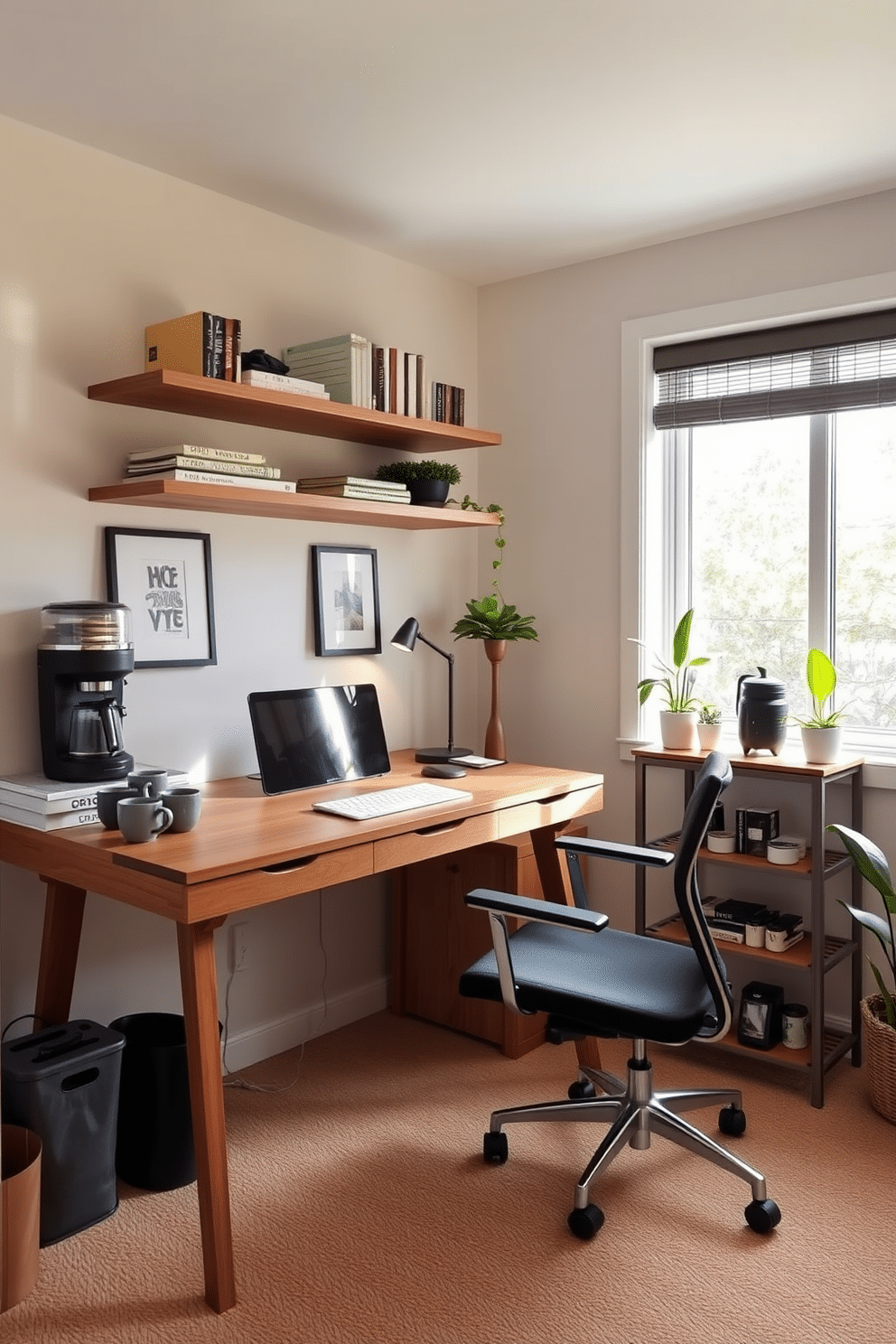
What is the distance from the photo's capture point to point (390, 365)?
2.94 m

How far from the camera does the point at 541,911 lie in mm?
2135

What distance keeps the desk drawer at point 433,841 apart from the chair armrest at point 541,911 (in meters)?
0.22

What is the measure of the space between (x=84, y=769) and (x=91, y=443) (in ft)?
2.67

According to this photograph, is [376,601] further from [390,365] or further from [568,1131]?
[568,1131]

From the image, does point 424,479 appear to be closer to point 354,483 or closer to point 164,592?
point 354,483

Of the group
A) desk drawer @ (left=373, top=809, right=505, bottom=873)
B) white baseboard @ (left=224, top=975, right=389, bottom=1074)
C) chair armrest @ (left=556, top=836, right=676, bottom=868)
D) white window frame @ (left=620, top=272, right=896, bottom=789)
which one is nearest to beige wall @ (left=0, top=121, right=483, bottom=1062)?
white baseboard @ (left=224, top=975, right=389, bottom=1074)

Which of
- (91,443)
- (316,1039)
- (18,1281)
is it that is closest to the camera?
(18,1281)

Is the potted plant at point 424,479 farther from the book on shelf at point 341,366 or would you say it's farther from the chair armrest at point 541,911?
the chair armrest at point 541,911

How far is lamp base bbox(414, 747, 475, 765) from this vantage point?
3.23 m

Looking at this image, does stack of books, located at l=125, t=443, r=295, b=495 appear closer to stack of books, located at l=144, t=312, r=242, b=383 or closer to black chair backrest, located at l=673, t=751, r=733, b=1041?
stack of books, located at l=144, t=312, r=242, b=383

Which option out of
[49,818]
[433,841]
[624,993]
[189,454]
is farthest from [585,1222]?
[189,454]

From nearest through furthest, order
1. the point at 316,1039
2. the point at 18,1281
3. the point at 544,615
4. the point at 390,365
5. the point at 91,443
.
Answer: the point at 18,1281 < the point at 91,443 < the point at 390,365 < the point at 316,1039 < the point at 544,615

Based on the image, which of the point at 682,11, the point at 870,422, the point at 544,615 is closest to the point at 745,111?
the point at 682,11

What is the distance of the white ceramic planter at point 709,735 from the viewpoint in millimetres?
3113
